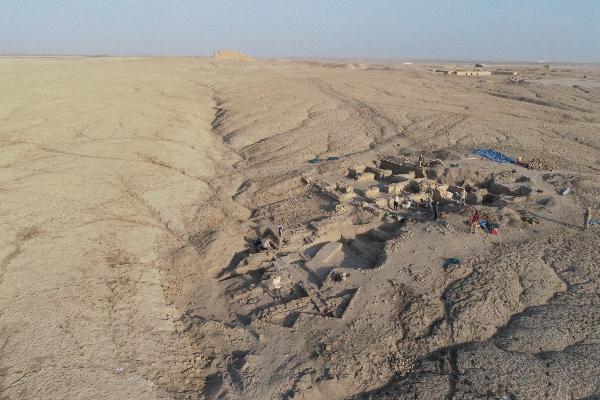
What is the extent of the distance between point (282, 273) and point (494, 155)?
1414cm

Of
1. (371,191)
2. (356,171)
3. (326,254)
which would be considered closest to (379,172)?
(356,171)

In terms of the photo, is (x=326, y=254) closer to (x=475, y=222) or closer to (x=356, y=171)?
(x=475, y=222)

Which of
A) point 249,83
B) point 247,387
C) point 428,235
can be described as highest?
point 249,83

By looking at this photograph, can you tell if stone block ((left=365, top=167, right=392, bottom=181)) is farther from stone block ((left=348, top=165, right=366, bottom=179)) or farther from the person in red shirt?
the person in red shirt

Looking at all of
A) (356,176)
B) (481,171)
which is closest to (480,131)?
(481,171)

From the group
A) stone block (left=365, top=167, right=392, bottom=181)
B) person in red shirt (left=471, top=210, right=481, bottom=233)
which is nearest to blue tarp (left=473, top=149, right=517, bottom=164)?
stone block (left=365, top=167, right=392, bottom=181)

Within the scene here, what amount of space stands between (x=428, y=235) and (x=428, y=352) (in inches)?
177

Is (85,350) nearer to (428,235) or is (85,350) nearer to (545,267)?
(428,235)

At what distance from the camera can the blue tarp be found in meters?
19.3

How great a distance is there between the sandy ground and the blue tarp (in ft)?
2.79

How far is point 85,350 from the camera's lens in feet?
26.9

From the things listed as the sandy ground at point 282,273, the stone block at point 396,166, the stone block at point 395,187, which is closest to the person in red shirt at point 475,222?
the sandy ground at point 282,273

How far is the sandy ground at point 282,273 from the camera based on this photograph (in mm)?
7770

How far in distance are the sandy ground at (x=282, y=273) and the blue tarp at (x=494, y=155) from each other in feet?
2.79
